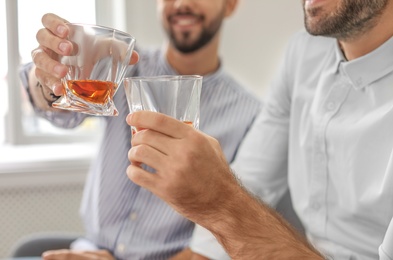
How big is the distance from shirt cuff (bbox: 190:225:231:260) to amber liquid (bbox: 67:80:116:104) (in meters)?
0.55

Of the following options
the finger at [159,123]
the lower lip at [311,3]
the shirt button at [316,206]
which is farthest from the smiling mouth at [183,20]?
the finger at [159,123]

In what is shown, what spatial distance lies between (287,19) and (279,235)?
1793 mm

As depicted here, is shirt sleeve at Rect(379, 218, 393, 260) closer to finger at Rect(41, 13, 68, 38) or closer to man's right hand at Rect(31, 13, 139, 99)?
man's right hand at Rect(31, 13, 139, 99)

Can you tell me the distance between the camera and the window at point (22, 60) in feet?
8.94

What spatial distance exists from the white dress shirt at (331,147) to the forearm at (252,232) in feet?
0.61

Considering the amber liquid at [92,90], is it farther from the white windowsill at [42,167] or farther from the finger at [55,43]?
the white windowsill at [42,167]

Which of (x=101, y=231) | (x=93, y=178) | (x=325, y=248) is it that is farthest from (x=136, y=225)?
(x=325, y=248)

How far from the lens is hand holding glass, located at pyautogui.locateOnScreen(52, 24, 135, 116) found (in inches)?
42.3

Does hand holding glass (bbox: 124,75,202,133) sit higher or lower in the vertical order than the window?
higher

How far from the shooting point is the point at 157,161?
0.91 meters

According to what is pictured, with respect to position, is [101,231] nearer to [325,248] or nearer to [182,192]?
[325,248]

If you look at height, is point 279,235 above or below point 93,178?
above

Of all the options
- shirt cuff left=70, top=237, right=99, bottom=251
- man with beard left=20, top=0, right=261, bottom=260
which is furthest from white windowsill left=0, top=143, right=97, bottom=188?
shirt cuff left=70, top=237, right=99, bottom=251

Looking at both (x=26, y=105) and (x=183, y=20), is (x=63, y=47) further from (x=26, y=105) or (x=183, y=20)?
(x=26, y=105)
